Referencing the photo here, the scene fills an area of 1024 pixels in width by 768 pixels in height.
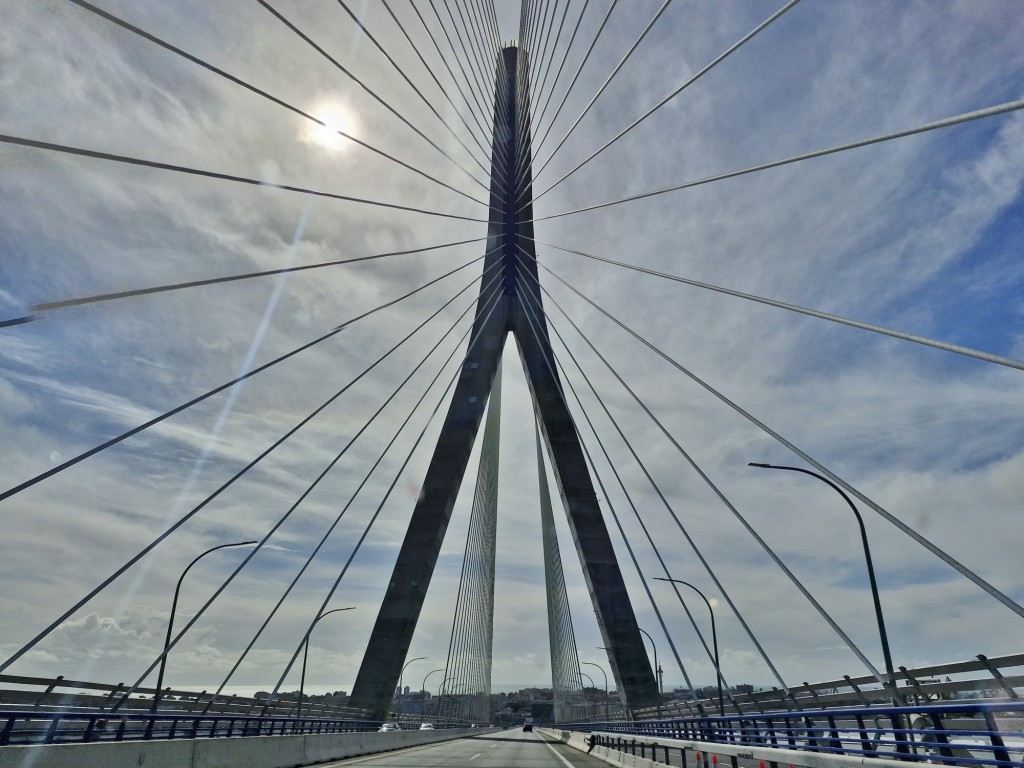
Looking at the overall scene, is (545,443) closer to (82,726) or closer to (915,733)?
(82,726)

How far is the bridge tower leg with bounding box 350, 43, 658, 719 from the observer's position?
32500 mm

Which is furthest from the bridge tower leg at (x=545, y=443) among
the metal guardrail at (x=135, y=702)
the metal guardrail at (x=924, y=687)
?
the metal guardrail at (x=924, y=687)

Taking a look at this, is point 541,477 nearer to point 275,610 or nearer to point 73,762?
point 275,610

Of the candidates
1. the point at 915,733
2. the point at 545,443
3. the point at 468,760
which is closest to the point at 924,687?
the point at 915,733

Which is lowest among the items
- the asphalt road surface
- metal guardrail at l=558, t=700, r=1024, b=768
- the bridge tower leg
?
metal guardrail at l=558, t=700, r=1024, b=768

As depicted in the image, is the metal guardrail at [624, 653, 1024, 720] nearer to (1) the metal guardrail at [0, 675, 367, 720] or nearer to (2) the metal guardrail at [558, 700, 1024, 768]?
(2) the metal guardrail at [558, 700, 1024, 768]

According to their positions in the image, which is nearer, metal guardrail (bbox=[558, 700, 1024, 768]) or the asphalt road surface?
metal guardrail (bbox=[558, 700, 1024, 768])

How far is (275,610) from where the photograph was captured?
70.9ft

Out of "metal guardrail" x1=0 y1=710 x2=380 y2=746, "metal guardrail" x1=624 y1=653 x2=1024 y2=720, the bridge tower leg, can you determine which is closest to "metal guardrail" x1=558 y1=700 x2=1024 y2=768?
"metal guardrail" x1=624 y1=653 x2=1024 y2=720

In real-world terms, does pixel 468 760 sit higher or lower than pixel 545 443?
lower

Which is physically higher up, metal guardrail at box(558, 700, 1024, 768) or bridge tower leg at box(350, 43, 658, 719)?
bridge tower leg at box(350, 43, 658, 719)

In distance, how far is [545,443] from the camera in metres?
35.9

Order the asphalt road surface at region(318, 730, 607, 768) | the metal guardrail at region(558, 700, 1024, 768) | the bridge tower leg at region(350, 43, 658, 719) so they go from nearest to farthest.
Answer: the metal guardrail at region(558, 700, 1024, 768) < the asphalt road surface at region(318, 730, 607, 768) < the bridge tower leg at region(350, 43, 658, 719)

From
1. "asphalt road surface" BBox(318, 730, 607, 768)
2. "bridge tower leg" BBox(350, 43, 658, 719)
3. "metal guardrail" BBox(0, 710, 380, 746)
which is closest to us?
"metal guardrail" BBox(0, 710, 380, 746)
